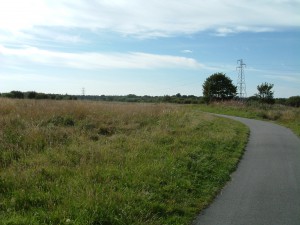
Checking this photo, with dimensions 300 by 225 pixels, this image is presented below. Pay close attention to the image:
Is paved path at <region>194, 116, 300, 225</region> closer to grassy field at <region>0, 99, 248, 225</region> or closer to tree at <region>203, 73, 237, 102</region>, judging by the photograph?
grassy field at <region>0, 99, 248, 225</region>

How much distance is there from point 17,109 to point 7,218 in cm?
1407

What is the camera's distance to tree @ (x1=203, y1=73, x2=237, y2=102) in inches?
3295

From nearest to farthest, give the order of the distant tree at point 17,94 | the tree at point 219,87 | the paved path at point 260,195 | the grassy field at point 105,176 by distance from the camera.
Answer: the grassy field at point 105,176, the paved path at point 260,195, the distant tree at point 17,94, the tree at point 219,87

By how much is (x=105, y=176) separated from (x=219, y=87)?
78.2m

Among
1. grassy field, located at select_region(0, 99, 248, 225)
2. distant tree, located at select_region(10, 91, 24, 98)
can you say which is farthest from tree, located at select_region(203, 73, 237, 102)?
grassy field, located at select_region(0, 99, 248, 225)

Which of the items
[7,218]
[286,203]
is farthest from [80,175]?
[286,203]

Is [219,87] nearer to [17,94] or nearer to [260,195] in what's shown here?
[17,94]

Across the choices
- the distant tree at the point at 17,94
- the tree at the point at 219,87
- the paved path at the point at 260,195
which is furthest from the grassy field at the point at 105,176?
the tree at the point at 219,87

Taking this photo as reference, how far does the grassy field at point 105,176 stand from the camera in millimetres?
5969

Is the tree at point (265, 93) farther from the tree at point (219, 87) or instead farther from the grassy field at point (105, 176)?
the grassy field at point (105, 176)

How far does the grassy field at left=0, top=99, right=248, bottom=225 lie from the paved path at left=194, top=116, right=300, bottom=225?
1.10 ft

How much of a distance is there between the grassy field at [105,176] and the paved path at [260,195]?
1.10 ft

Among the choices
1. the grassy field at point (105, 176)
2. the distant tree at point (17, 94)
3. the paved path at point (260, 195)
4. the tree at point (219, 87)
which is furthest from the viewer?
the tree at point (219, 87)

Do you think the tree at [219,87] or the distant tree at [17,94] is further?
the tree at [219,87]
